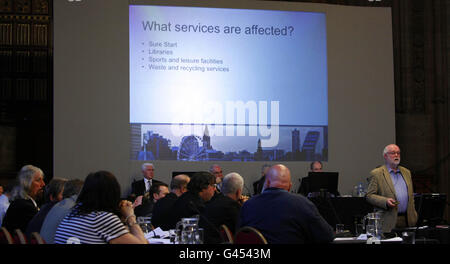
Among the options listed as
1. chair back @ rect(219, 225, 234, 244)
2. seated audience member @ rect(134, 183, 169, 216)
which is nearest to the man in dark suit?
seated audience member @ rect(134, 183, 169, 216)

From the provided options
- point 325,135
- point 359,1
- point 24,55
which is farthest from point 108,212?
point 359,1

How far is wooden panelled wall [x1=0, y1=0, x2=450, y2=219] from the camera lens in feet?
35.9

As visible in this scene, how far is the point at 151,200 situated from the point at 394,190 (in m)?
2.73

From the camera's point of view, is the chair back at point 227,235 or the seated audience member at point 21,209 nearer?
the chair back at point 227,235

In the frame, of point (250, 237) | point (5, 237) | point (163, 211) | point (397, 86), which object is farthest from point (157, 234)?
point (397, 86)

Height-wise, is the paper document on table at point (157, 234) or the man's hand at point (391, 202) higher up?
the man's hand at point (391, 202)

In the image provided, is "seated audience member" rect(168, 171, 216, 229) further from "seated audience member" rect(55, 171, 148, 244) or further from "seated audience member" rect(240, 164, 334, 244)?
"seated audience member" rect(55, 171, 148, 244)

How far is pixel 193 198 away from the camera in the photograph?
201 inches

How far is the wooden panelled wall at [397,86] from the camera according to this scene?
10945 mm

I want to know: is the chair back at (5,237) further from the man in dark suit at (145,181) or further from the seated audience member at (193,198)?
the man in dark suit at (145,181)

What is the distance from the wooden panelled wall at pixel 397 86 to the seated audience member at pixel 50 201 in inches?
253

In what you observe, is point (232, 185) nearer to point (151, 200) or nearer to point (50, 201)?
point (50, 201)

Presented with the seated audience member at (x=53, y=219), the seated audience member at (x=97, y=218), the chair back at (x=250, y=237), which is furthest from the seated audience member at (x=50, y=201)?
the chair back at (x=250, y=237)

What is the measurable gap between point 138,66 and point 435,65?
620cm
